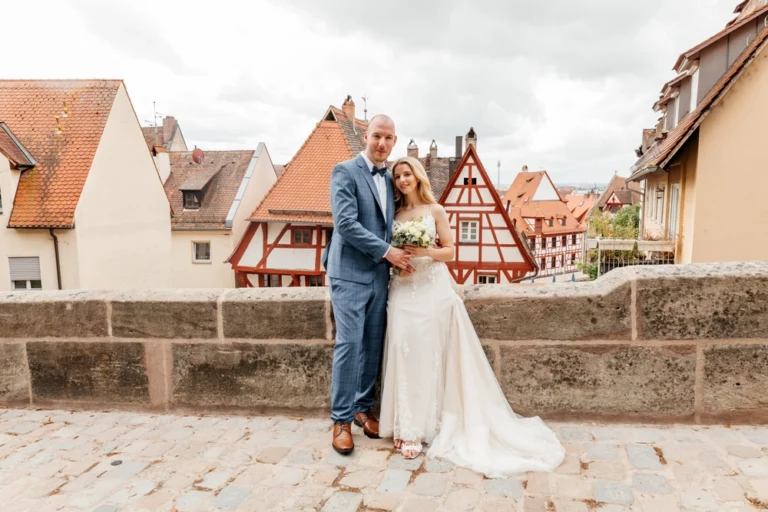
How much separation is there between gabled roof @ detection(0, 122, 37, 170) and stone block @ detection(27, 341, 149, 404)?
56.5 ft

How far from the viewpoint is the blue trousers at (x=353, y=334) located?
2.91m

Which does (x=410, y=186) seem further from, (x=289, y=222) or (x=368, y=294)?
(x=289, y=222)

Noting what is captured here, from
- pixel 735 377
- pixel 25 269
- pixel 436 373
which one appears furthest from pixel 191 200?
pixel 735 377

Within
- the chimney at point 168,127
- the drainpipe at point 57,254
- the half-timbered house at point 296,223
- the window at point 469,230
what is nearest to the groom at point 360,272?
the half-timbered house at point 296,223

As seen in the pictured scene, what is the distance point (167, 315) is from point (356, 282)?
120 cm

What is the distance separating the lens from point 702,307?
2.92 meters

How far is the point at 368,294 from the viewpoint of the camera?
117 inches

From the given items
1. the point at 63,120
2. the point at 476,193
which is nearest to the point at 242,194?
the point at 63,120

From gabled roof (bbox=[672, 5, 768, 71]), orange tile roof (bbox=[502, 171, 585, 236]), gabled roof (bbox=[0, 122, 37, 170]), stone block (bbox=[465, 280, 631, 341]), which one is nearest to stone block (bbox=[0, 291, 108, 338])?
stone block (bbox=[465, 280, 631, 341])

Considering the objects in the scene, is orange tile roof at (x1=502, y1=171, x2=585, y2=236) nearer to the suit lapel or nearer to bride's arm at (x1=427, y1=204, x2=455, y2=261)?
bride's arm at (x1=427, y1=204, x2=455, y2=261)

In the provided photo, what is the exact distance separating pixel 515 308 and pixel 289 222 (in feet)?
57.1

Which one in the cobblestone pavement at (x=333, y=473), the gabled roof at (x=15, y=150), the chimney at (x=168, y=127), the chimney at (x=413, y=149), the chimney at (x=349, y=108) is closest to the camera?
the cobblestone pavement at (x=333, y=473)

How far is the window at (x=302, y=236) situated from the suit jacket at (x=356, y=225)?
17.3m

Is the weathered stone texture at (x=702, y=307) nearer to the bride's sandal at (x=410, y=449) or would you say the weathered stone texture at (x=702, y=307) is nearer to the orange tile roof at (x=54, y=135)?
the bride's sandal at (x=410, y=449)
